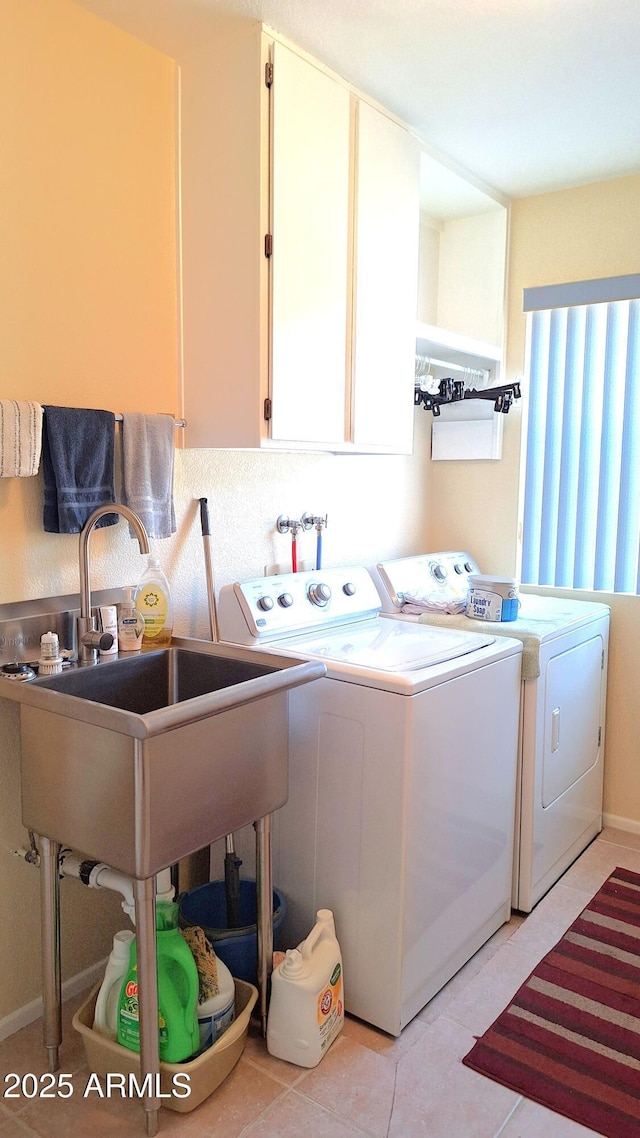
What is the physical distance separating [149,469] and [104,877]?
0.95 metres

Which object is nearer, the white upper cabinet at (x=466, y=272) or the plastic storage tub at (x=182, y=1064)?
the plastic storage tub at (x=182, y=1064)

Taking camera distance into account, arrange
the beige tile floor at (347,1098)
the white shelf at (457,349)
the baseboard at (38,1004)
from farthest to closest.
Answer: the white shelf at (457,349), the baseboard at (38,1004), the beige tile floor at (347,1098)

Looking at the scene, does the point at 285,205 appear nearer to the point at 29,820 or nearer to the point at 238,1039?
the point at 29,820

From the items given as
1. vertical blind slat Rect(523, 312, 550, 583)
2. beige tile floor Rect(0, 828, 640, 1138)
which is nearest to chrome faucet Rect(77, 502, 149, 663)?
beige tile floor Rect(0, 828, 640, 1138)

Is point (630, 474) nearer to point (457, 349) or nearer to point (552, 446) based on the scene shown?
point (552, 446)

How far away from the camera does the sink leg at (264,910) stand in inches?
69.4

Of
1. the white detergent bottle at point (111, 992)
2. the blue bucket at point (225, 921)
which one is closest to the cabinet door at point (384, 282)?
the blue bucket at point (225, 921)

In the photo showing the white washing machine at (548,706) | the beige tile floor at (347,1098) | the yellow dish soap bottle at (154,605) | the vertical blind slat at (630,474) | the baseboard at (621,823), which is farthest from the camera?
the baseboard at (621,823)

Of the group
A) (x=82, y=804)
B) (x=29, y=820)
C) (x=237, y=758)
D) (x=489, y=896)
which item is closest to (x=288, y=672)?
(x=237, y=758)

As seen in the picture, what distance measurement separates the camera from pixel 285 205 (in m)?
1.94

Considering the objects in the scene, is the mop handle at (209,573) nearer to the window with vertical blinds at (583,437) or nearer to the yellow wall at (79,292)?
the yellow wall at (79,292)

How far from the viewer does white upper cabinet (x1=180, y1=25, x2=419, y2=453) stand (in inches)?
75.3

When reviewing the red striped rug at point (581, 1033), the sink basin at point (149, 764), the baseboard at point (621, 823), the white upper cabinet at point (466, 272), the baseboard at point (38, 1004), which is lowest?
the red striped rug at point (581, 1033)

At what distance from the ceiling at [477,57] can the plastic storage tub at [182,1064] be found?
2.25 m
